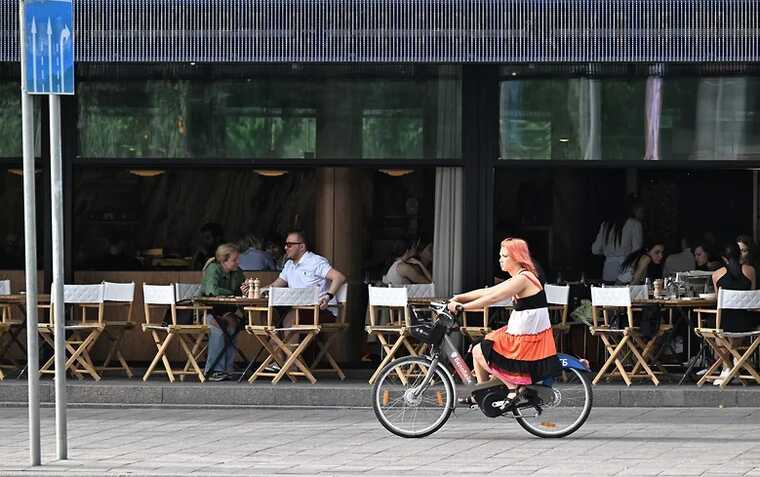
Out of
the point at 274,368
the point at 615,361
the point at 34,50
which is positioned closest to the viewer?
the point at 34,50

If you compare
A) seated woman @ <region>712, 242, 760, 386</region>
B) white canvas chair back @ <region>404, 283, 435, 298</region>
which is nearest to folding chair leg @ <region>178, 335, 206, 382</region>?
white canvas chair back @ <region>404, 283, 435, 298</region>

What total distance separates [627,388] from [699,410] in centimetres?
78

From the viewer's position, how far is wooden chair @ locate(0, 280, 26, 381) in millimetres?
16250

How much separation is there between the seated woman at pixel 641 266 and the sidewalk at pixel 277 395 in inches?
105

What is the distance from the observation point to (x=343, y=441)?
12289 millimetres

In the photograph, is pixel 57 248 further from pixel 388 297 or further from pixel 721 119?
pixel 721 119

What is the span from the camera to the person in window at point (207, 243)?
1791cm

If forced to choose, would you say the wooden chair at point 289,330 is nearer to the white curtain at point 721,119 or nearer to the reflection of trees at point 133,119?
the reflection of trees at point 133,119

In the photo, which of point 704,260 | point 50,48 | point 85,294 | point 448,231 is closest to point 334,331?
point 448,231

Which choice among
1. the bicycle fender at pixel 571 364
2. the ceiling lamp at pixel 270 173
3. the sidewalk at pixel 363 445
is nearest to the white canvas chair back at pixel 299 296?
the sidewalk at pixel 363 445

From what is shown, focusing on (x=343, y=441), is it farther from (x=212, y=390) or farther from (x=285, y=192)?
(x=285, y=192)

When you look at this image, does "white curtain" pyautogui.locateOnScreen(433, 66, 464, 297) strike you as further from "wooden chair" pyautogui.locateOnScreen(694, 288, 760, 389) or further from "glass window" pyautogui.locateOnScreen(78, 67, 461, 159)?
"wooden chair" pyautogui.locateOnScreen(694, 288, 760, 389)

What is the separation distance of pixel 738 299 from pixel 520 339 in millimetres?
3532

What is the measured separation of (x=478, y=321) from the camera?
1623 centimetres
